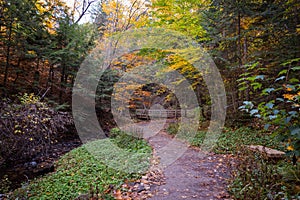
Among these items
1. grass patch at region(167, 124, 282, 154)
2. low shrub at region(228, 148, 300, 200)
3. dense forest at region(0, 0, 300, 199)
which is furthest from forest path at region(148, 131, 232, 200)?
dense forest at region(0, 0, 300, 199)

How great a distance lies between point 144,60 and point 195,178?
34.2 ft

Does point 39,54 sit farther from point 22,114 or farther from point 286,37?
point 286,37

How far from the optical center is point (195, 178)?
3916 mm

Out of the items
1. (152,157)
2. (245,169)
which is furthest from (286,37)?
(152,157)

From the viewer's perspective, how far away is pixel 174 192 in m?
3.32

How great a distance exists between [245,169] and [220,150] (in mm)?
2623

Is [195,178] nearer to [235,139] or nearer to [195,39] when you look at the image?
[235,139]

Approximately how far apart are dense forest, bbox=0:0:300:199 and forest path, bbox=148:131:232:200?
664 millimetres

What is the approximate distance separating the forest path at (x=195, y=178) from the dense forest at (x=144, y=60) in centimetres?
66

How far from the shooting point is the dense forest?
5.71 metres

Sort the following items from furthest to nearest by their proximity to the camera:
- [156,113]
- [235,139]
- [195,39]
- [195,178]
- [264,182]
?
[156,113] < [195,39] < [235,139] < [195,178] < [264,182]

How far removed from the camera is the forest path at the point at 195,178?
10.4 feet

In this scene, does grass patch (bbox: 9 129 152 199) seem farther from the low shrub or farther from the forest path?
the low shrub

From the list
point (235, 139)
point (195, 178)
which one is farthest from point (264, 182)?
point (235, 139)
